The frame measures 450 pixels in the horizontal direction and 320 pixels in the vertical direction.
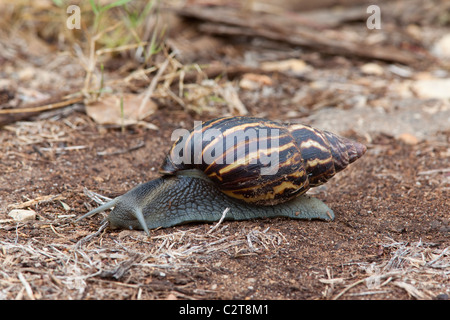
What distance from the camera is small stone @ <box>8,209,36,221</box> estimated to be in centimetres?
331

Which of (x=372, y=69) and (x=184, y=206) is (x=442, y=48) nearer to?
(x=372, y=69)

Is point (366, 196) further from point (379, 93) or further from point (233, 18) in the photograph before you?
point (233, 18)

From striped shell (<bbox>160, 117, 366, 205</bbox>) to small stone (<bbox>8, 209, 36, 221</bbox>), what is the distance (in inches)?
35.8

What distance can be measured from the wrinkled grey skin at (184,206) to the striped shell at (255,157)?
0.31ft

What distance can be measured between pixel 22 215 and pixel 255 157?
1549 mm

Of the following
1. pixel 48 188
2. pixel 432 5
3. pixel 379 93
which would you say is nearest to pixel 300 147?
pixel 48 188

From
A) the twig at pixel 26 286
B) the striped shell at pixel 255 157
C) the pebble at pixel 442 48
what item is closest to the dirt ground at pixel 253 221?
the twig at pixel 26 286

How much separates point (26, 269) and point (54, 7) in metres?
4.67

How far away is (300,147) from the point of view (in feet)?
11.5

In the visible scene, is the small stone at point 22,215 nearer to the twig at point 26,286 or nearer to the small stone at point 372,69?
the twig at point 26,286

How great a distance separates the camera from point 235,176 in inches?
133

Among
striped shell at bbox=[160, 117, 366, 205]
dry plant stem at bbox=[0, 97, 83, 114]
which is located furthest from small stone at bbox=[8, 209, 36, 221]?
dry plant stem at bbox=[0, 97, 83, 114]

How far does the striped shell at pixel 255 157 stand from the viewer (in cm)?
335

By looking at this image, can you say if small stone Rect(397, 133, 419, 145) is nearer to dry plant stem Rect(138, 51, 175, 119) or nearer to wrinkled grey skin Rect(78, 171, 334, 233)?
wrinkled grey skin Rect(78, 171, 334, 233)
